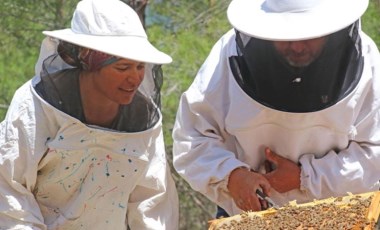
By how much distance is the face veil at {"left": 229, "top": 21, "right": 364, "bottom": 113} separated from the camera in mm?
4242

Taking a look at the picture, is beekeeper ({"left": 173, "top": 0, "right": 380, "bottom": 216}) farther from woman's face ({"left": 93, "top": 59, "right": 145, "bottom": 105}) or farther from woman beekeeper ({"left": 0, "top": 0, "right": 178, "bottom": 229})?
woman's face ({"left": 93, "top": 59, "right": 145, "bottom": 105})

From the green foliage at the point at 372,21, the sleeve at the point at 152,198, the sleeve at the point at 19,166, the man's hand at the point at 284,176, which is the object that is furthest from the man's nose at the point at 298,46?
the green foliage at the point at 372,21

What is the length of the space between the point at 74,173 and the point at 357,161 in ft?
Answer: 3.67

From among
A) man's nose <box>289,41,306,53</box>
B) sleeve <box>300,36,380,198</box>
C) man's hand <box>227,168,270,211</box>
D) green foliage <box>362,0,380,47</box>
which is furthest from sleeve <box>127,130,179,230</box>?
green foliage <box>362,0,380,47</box>

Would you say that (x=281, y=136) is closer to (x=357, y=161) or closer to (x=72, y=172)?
(x=357, y=161)

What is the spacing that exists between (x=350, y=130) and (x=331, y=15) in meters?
0.50

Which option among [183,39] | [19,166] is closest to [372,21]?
[183,39]

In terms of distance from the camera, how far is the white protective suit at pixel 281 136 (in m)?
4.32

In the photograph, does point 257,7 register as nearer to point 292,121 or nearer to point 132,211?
point 292,121

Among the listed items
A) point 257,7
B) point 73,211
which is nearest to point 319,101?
point 257,7

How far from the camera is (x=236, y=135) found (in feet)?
14.5

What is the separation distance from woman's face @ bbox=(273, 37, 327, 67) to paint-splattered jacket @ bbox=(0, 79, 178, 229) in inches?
22.9

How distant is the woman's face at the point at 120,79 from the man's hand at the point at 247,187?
53 cm

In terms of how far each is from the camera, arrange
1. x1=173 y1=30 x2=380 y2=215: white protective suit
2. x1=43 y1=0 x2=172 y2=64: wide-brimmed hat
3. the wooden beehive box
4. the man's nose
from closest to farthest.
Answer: the wooden beehive box
x1=43 y1=0 x2=172 y2=64: wide-brimmed hat
the man's nose
x1=173 y1=30 x2=380 y2=215: white protective suit
